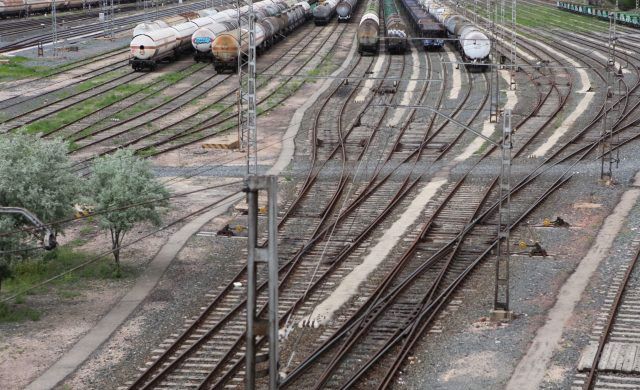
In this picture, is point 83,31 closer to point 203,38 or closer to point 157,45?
point 203,38

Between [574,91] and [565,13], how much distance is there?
63.8 m

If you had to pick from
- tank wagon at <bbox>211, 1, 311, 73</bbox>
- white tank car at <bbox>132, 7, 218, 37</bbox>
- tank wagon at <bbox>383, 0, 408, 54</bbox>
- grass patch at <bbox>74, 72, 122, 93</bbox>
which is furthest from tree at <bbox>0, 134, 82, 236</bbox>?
tank wagon at <bbox>383, 0, 408, 54</bbox>

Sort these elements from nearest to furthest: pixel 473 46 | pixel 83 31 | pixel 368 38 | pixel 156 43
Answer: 1. pixel 156 43
2. pixel 473 46
3. pixel 368 38
4. pixel 83 31

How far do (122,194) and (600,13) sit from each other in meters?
85.8

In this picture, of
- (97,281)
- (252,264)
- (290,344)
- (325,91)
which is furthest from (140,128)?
(252,264)

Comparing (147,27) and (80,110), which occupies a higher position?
(147,27)

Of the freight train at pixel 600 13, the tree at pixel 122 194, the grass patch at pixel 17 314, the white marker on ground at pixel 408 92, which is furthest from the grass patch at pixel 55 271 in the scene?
the freight train at pixel 600 13

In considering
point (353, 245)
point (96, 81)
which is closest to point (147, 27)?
point (96, 81)

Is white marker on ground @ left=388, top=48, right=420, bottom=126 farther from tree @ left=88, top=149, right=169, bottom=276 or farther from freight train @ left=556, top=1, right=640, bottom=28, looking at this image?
freight train @ left=556, top=1, right=640, bottom=28

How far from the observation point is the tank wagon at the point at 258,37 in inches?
2330

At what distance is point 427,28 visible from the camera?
7325 cm

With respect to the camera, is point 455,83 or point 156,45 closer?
point 455,83

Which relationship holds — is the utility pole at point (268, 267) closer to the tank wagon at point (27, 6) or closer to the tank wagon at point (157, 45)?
the tank wagon at point (157, 45)

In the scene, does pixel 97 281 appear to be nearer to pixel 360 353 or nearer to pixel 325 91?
pixel 360 353
